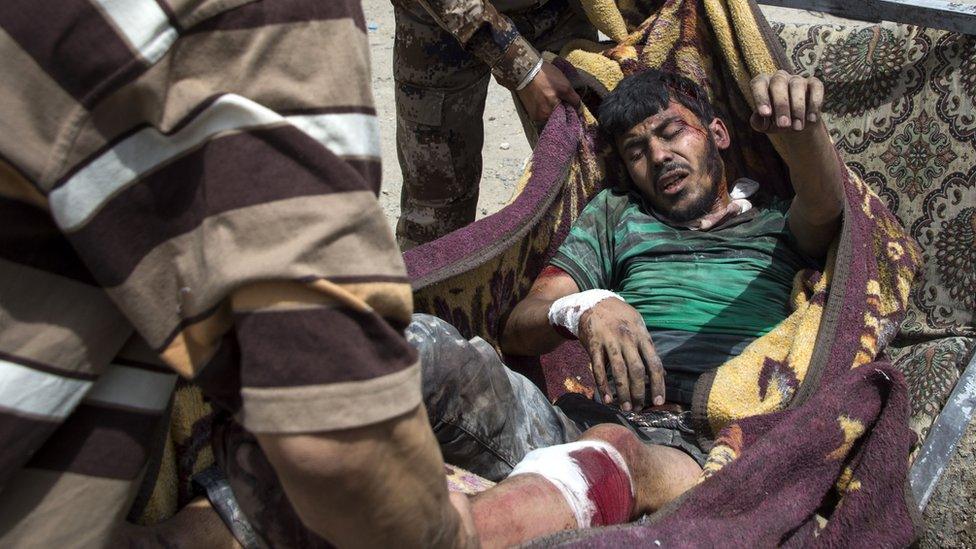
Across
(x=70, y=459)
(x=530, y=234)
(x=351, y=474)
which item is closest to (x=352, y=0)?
(x=351, y=474)

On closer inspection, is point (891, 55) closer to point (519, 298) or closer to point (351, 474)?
point (519, 298)

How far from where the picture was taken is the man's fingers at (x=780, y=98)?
220 centimetres

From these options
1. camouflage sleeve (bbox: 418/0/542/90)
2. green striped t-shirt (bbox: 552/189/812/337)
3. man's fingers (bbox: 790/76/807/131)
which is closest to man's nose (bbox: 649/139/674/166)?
green striped t-shirt (bbox: 552/189/812/337)

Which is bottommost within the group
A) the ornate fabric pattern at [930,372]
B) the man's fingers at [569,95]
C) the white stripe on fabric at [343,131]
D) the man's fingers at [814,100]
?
the ornate fabric pattern at [930,372]

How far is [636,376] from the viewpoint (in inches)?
79.5

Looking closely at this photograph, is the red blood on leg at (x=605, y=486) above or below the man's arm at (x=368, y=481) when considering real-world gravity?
below

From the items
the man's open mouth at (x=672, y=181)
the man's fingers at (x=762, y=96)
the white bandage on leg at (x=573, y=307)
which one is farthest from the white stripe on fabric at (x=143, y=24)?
the man's open mouth at (x=672, y=181)

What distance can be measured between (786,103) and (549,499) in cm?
116

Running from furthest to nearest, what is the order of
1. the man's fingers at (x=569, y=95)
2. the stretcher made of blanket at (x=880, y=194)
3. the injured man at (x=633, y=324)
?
the man's fingers at (x=569, y=95)
the stretcher made of blanket at (x=880, y=194)
the injured man at (x=633, y=324)

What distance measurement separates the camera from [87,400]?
999mm

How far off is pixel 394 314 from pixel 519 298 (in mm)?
1668

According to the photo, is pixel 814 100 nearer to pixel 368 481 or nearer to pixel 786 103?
pixel 786 103

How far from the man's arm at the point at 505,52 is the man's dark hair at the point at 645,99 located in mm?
135

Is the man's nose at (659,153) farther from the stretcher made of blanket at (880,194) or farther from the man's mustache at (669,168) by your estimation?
the stretcher made of blanket at (880,194)
